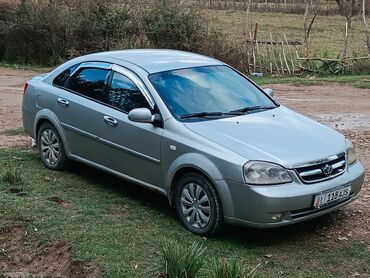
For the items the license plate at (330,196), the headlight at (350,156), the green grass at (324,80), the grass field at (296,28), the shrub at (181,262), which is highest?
the headlight at (350,156)

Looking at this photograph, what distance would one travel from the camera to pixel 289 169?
557 cm

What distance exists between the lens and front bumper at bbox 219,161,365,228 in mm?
5484

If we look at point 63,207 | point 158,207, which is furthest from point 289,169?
point 63,207

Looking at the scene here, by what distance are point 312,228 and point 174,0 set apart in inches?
606

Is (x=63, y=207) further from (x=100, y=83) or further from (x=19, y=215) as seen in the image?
(x=100, y=83)

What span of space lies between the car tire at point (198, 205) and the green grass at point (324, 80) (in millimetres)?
11291

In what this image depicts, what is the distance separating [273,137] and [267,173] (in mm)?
551

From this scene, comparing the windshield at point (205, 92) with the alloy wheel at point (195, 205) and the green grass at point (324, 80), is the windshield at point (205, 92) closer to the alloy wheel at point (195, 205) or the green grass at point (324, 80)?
the alloy wheel at point (195, 205)

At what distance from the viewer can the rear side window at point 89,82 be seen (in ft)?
23.8

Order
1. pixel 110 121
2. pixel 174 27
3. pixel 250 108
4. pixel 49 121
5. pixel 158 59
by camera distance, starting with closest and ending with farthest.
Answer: pixel 250 108 < pixel 110 121 < pixel 158 59 < pixel 49 121 < pixel 174 27

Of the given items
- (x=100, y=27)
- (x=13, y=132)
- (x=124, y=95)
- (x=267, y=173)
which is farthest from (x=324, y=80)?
(x=267, y=173)

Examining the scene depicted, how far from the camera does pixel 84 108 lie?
7.27 m

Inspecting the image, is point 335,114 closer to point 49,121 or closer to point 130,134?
point 49,121

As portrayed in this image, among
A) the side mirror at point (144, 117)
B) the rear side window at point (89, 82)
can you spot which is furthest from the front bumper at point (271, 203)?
the rear side window at point (89, 82)
